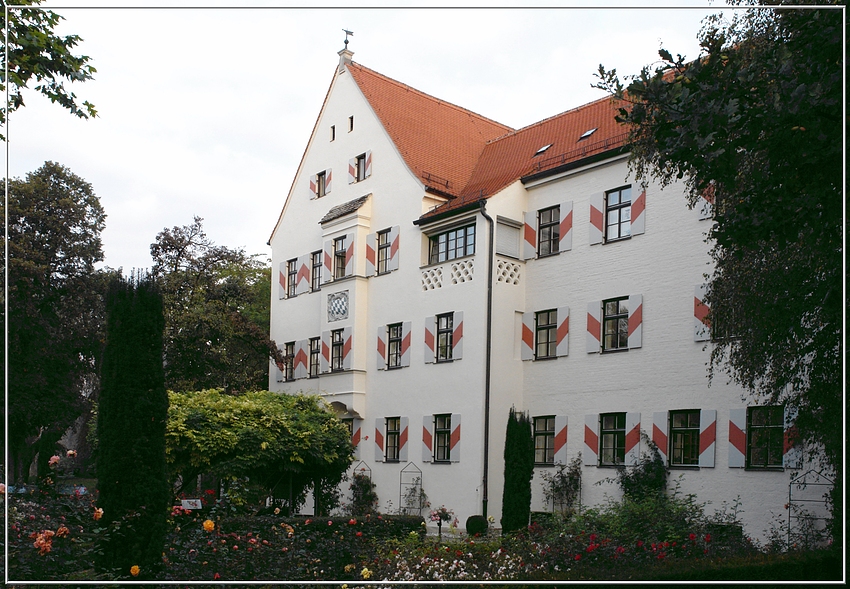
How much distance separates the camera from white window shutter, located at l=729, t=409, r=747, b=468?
53.8ft

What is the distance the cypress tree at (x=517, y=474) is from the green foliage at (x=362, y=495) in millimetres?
5653

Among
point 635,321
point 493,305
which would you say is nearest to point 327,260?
point 493,305

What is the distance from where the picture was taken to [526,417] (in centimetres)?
1898

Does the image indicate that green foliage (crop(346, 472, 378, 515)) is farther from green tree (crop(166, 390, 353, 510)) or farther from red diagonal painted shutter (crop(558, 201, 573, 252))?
red diagonal painted shutter (crop(558, 201, 573, 252))

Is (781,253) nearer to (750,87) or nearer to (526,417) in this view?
(750,87)

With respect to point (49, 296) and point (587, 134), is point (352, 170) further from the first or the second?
point (49, 296)

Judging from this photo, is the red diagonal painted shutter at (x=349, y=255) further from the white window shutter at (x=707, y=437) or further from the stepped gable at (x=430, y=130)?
the white window shutter at (x=707, y=437)

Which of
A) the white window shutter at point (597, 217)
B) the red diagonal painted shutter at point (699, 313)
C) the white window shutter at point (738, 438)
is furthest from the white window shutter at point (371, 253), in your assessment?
the white window shutter at point (738, 438)

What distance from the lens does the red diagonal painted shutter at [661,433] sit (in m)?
17.6

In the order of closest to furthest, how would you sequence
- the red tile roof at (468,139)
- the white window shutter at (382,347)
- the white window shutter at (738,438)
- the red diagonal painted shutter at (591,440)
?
the white window shutter at (738,438), the red diagonal painted shutter at (591,440), the red tile roof at (468,139), the white window shutter at (382,347)

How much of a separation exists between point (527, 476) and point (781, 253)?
9.00 meters

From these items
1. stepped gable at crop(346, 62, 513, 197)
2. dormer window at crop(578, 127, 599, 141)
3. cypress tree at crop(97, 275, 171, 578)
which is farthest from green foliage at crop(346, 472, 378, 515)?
cypress tree at crop(97, 275, 171, 578)

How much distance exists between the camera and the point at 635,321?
732 inches

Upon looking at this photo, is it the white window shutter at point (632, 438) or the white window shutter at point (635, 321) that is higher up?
the white window shutter at point (635, 321)
